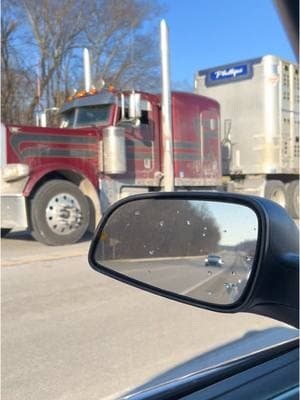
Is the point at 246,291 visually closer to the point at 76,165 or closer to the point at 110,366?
the point at 110,366

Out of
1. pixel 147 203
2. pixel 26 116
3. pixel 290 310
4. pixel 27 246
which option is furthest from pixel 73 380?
pixel 26 116

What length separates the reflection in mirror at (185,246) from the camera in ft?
4.92

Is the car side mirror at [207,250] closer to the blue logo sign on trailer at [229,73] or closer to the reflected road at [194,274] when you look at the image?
the reflected road at [194,274]

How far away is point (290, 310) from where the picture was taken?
143 cm

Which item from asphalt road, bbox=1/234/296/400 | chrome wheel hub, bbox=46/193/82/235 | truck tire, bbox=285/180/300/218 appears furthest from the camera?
truck tire, bbox=285/180/300/218

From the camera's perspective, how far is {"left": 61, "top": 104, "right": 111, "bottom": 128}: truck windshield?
9953 mm

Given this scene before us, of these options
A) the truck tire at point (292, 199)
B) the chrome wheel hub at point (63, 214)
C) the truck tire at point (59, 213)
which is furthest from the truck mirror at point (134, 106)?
the truck tire at point (292, 199)

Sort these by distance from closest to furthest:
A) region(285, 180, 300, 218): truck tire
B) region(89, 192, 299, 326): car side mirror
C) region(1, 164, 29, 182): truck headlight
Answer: region(89, 192, 299, 326): car side mirror, region(1, 164, 29, 182): truck headlight, region(285, 180, 300, 218): truck tire

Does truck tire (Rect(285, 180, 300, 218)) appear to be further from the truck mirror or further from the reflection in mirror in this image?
the reflection in mirror

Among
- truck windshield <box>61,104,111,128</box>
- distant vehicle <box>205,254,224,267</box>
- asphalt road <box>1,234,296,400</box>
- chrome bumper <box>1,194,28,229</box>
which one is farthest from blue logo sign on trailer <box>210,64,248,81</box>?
distant vehicle <box>205,254,224,267</box>

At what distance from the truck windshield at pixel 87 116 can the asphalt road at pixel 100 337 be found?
13.5 ft

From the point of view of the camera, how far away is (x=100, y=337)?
422 centimetres

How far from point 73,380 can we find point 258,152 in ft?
35.2

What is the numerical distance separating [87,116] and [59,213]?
229 centimetres
